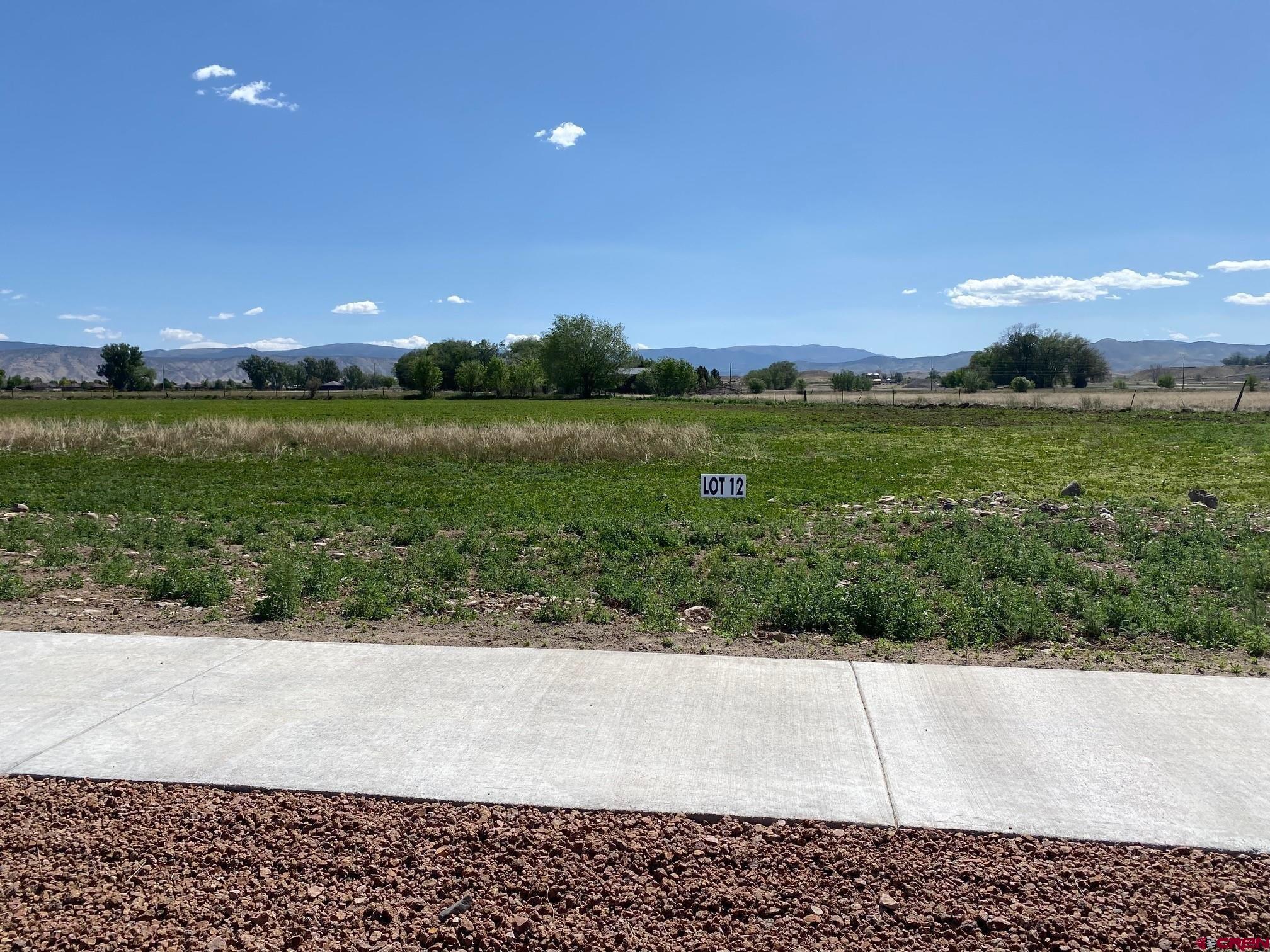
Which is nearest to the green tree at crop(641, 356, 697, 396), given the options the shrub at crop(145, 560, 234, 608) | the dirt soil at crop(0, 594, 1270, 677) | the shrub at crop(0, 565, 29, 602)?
the shrub at crop(145, 560, 234, 608)

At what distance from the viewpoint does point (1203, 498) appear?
1275 centimetres

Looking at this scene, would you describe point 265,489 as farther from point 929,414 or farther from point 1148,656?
point 929,414

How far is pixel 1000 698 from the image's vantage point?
4840 millimetres

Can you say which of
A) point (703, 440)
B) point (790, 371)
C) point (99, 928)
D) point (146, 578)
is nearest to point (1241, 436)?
point (703, 440)

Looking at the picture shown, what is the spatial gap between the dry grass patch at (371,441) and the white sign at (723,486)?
12588mm

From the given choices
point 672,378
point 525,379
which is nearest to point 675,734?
point 672,378

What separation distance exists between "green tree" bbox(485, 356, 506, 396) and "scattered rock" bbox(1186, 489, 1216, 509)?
99667mm

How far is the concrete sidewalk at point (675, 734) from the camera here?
3.64 metres

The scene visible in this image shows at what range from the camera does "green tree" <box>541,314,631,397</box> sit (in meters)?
106

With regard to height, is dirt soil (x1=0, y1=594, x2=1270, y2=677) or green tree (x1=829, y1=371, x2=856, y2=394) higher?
green tree (x1=829, y1=371, x2=856, y2=394)

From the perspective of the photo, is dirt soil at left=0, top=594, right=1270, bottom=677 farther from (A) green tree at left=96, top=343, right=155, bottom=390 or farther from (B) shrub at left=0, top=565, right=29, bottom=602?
(A) green tree at left=96, top=343, right=155, bottom=390

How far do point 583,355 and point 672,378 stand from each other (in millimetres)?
11177

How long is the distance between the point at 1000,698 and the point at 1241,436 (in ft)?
95.1

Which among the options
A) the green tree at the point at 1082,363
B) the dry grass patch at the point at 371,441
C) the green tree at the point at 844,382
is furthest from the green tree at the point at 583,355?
the dry grass patch at the point at 371,441
